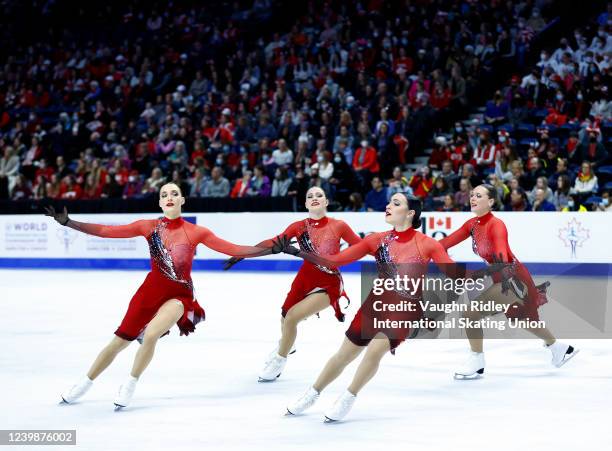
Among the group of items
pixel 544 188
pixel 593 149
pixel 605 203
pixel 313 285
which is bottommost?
pixel 313 285

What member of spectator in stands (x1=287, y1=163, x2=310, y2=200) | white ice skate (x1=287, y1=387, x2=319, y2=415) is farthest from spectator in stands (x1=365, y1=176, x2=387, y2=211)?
white ice skate (x1=287, y1=387, x2=319, y2=415)

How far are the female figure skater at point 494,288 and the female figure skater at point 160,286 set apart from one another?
1.92 m

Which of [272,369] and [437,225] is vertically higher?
[437,225]

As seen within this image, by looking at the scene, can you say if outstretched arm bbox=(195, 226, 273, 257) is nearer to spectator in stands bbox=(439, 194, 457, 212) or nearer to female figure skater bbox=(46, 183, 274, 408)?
female figure skater bbox=(46, 183, 274, 408)

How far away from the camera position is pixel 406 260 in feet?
20.1

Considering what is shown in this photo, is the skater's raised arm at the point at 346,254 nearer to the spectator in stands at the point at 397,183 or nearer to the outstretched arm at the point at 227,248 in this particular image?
the outstretched arm at the point at 227,248

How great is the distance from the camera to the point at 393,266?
6.15 m

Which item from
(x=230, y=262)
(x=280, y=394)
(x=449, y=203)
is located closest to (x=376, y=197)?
(x=449, y=203)

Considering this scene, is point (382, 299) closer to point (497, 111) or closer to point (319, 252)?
point (319, 252)

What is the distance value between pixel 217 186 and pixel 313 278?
11815 mm

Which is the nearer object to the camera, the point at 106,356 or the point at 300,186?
the point at 106,356

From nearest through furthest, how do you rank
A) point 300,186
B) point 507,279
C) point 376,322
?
point 376,322 < point 507,279 < point 300,186

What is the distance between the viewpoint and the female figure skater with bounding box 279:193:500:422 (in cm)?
586

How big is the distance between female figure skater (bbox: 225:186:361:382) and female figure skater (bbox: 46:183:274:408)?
930 mm
